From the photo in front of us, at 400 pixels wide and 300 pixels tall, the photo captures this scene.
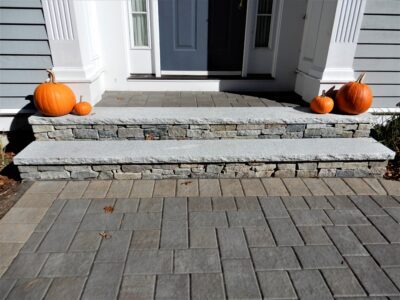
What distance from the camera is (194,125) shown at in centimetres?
317

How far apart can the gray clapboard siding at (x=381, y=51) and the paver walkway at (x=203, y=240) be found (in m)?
1.40

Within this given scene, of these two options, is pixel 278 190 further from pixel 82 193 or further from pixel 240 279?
pixel 82 193

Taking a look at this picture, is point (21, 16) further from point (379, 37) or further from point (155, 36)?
point (379, 37)

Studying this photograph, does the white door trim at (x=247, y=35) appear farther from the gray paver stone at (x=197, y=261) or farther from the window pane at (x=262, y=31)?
the gray paver stone at (x=197, y=261)

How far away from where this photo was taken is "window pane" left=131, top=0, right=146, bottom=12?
3978mm

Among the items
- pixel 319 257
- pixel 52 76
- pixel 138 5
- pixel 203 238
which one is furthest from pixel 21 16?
pixel 319 257

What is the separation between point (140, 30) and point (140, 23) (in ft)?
0.29

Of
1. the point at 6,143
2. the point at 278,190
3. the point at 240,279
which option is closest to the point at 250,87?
the point at 278,190

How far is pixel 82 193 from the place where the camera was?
2725mm

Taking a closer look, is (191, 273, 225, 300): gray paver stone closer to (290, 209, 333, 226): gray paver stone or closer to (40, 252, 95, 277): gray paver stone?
(40, 252, 95, 277): gray paver stone

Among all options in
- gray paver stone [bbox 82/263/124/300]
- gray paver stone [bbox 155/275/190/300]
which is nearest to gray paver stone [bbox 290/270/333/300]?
gray paver stone [bbox 155/275/190/300]

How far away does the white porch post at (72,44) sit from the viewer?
3.07 m

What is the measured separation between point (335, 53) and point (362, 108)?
715 millimetres

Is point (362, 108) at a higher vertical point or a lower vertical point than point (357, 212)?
higher
